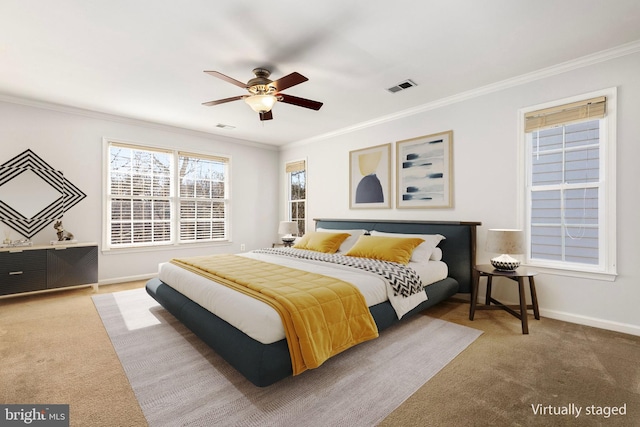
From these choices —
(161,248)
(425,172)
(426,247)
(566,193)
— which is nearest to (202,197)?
(161,248)

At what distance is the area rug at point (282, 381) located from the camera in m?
1.68

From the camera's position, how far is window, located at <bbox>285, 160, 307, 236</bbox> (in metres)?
6.25

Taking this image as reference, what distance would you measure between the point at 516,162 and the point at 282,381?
337 centimetres

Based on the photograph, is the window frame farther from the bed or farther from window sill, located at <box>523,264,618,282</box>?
the bed

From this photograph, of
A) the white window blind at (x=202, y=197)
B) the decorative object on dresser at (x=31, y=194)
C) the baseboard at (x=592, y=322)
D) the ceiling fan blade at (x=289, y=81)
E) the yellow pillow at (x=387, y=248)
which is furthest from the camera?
the white window blind at (x=202, y=197)

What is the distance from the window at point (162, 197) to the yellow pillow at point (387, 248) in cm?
323

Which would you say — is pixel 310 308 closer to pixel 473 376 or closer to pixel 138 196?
pixel 473 376

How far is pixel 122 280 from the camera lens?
4.82 m

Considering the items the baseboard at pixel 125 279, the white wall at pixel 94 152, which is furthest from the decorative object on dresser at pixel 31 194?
the baseboard at pixel 125 279

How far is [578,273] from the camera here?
10.00 feet

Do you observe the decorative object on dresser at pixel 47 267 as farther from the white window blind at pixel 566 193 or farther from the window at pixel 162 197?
the white window blind at pixel 566 193

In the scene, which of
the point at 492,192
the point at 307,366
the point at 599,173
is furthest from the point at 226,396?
the point at 599,173

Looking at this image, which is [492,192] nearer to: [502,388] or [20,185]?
[502,388]

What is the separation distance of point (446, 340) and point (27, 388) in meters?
3.11
